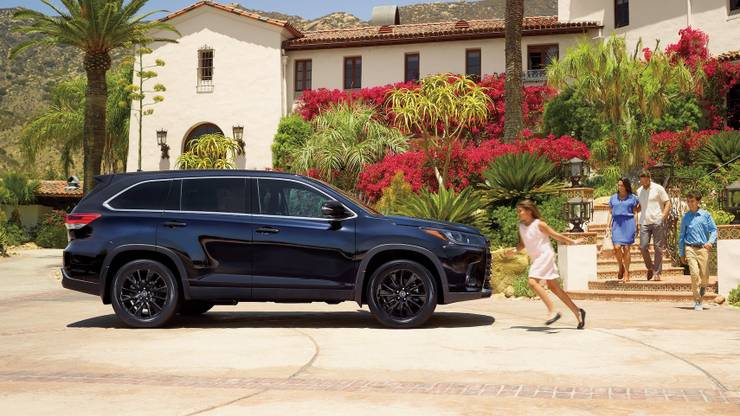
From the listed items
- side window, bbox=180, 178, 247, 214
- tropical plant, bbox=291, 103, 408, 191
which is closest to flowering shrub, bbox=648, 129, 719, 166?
tropical plant, bbox=291, 103, 408, 191

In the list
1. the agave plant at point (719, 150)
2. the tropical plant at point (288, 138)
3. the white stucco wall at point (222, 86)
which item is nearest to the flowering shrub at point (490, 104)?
the tropical plant at point (288, 138)

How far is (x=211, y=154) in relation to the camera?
37.2 meters

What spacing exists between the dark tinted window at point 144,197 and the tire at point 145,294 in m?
0.78

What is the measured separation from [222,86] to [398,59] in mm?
8200

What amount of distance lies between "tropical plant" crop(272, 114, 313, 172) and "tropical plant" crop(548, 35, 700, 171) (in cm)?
1271

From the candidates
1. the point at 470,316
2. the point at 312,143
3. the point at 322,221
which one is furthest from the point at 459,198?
the point at 312,143

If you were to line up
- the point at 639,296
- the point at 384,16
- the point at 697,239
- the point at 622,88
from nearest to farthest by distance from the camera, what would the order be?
1. the point at 697,239
2. the point at 639,296
3. the point at 622,88
4. the point at 384,16

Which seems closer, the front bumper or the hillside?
the front bumper

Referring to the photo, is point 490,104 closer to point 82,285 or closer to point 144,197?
point 144,197

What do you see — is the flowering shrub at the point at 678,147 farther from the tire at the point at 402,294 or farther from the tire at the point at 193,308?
the tire at the point at 193,308

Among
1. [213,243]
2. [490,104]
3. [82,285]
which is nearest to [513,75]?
[490,104]

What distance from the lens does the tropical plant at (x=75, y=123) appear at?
5164cm

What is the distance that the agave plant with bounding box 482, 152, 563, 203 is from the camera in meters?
19.0

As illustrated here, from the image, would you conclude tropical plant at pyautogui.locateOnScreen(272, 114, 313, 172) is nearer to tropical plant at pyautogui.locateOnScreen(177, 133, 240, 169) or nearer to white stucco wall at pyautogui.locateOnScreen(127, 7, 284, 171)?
white stucco wall at pyautogui.locateOnScreen(127, 7, 284, 171)
